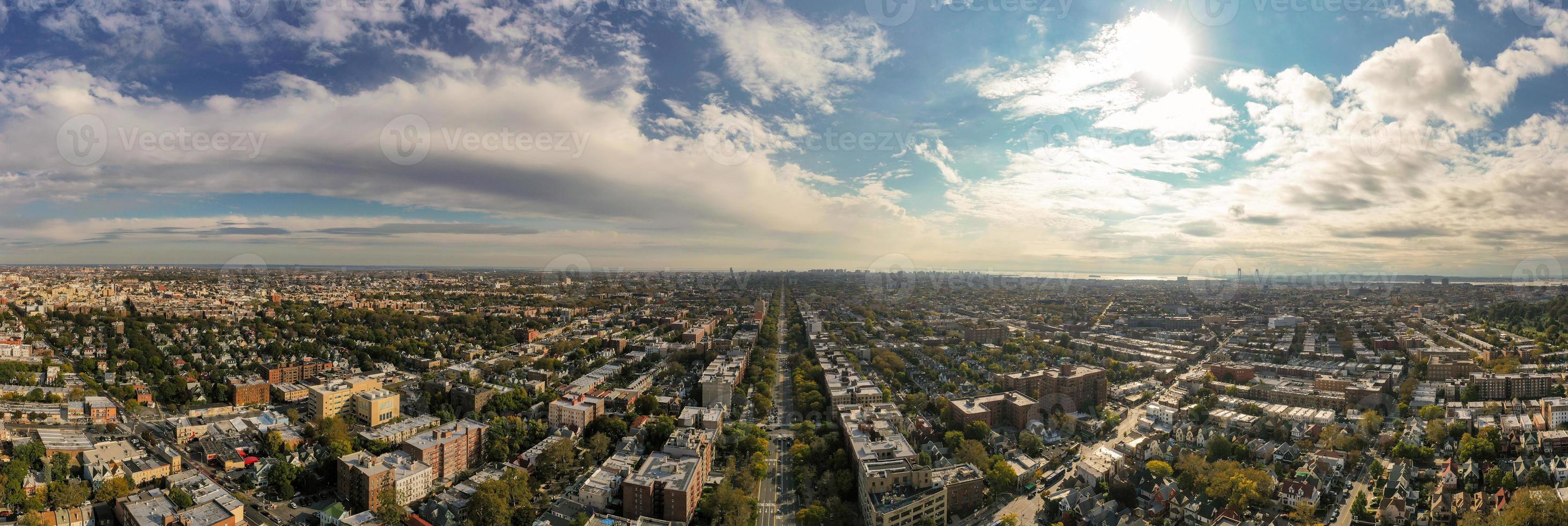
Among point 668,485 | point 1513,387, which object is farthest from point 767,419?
point 1513,387

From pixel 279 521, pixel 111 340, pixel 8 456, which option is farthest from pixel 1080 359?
pixel 111 340

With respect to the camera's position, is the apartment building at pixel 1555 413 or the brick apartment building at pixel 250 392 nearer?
the apartment building at pixel 1555 413

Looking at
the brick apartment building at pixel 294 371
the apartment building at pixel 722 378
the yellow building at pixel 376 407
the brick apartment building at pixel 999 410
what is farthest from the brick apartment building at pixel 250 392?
the brick apartment building at pixel 999 410

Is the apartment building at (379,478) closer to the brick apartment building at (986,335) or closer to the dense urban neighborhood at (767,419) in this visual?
the dense urban neighborhood at (767,419)

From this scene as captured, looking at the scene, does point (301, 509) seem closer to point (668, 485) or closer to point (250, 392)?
point (668, 485)

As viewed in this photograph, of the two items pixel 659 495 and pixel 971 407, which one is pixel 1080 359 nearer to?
pixel 971 407
